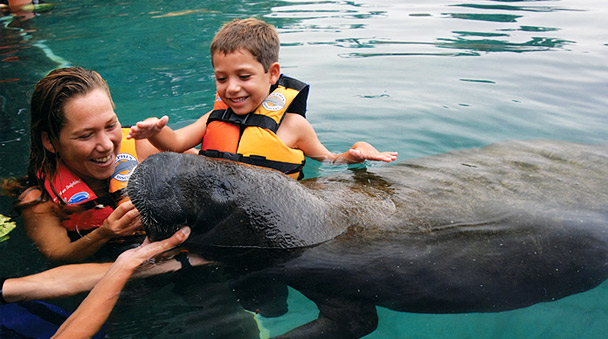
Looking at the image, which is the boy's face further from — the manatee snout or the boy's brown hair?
the manatee snout

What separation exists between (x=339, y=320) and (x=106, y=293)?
4.96 feet

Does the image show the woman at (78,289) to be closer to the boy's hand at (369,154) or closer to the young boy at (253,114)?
the young boy at (253,114)

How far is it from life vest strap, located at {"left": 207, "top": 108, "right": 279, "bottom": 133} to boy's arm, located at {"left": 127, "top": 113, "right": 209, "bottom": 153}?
0.29m

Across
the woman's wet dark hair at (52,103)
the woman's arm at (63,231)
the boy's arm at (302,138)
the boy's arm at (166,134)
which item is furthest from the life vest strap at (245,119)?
the woman's arm at (63,231)

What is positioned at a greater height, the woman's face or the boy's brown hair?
the boy's brown hair

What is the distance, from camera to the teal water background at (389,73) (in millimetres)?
4188

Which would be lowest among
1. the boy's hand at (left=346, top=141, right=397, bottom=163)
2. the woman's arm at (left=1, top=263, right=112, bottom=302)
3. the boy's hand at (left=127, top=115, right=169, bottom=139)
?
the woman's arm at (left=1, top=263, right=112, bottom=302)

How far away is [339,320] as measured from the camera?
11.6ft

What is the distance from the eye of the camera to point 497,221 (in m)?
4.04

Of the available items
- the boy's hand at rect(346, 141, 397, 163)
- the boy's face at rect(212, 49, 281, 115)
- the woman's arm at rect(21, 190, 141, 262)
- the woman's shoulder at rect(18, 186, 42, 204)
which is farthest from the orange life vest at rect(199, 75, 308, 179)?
the woman's shoulder at rect(18, 186, 42, 204)

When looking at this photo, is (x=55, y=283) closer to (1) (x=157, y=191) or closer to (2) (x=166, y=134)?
(1) (x=157, y=191)

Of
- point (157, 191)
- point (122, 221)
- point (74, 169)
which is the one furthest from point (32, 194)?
point (157, 191)

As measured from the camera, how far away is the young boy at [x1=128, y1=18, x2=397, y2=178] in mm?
4828

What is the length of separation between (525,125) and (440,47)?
14.9ft
